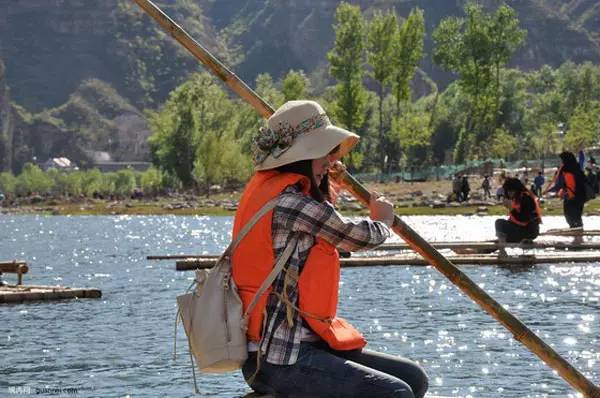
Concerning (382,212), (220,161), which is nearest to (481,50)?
(220,161)

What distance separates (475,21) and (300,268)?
390ft

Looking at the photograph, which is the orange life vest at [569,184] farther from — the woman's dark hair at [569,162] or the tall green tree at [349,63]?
the tall green tree at [349,63]

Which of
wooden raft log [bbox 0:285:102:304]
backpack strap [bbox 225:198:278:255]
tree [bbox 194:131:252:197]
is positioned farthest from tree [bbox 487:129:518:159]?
backpack strap [bbox 225:198:278:255]

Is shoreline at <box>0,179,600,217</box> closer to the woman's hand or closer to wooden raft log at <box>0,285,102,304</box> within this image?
wooden raft log at <box>0,285,102,304</box>

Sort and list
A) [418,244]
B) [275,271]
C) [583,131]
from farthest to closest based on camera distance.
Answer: [583,131], [418,244], [275,271]

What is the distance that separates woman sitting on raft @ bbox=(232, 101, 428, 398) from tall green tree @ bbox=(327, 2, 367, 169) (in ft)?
375

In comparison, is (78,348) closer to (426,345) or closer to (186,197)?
(426,345)

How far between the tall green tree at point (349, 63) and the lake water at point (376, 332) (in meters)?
84.9

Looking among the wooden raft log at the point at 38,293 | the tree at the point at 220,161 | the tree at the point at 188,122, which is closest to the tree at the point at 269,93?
the tree at the point at 188,122

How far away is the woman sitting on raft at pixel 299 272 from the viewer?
837cm

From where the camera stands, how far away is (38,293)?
27.2 metres

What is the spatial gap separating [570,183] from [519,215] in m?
2.90

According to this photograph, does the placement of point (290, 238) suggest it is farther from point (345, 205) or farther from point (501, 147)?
point (501, 147)

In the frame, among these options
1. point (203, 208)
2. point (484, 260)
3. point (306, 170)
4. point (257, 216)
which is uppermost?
point (306, 170)
